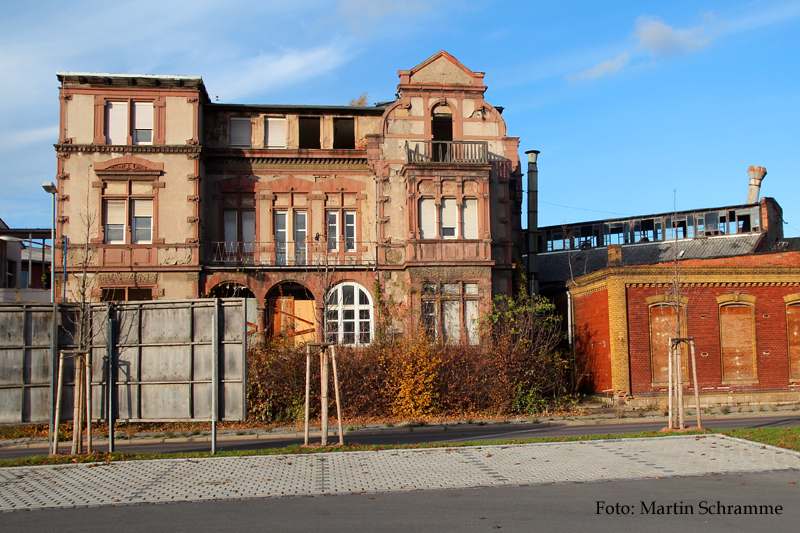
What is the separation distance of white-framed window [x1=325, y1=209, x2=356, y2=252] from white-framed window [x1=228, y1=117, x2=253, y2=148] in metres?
5.30

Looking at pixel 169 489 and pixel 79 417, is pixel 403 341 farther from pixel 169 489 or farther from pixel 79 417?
pixel 169 489

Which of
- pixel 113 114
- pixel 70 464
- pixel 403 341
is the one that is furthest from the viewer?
pixel 113 114

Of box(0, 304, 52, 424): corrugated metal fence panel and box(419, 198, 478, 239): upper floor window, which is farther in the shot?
box(419, 198, 478, 239): upper floor window

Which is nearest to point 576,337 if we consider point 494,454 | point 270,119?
point 270,119

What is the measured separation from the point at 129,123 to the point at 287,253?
30.2 ft

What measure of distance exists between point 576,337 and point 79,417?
24269 mm

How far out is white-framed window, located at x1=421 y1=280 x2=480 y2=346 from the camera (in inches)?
1221

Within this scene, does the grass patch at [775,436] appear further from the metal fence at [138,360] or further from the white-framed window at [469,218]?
the white-framed window at [469,218]

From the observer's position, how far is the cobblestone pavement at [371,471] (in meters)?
11.0

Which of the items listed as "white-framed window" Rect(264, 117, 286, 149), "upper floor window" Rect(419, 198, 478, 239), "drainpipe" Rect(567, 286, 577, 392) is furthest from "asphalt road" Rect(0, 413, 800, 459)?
"white-framed window" Rect(264, 117, 286, 149)

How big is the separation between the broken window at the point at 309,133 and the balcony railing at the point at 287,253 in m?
5.25

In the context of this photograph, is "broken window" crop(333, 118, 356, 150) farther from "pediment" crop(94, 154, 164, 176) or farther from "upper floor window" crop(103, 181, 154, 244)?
"upper floor window" crop(103, 181, 154, 244)

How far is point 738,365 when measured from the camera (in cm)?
3056

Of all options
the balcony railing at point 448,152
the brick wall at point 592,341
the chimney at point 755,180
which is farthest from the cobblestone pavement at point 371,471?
the chimney at point 755,180
